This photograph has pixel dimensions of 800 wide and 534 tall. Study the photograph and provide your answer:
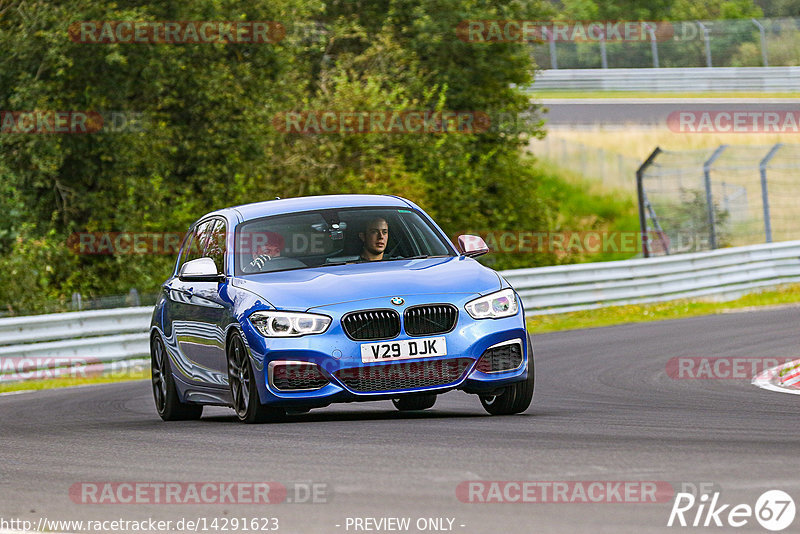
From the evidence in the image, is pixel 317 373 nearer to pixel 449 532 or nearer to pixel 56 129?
pixel 449 532

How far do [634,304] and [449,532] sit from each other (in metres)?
19.7

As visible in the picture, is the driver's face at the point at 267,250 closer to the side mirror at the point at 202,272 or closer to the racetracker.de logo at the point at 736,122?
the side mirror at the point at 202,272

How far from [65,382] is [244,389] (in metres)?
9.18

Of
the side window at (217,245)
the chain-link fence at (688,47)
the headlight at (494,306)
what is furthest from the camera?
the chain-link fence at (688,47)

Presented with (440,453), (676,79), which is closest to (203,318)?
(440,453)

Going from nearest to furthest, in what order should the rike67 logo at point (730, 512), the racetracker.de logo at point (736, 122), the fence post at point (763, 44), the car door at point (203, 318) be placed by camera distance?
the rike67 logo at point (730, 512), the car door at point (203, 318), the racetracker.de logo at point (736, 122), the fence post at point (763, 44)

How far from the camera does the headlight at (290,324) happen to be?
906 centimetres

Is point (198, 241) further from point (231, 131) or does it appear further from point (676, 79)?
point (676, 79)

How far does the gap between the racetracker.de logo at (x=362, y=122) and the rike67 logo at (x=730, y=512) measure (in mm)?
26356

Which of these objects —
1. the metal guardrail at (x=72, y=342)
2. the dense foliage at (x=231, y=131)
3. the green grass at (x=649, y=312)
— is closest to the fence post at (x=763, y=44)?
the dense foliage at (x=231, y=131)

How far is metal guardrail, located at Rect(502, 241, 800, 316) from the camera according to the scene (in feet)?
78.2

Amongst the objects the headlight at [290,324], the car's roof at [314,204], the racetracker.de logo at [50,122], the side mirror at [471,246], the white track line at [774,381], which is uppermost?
the car's roof at [314,204]

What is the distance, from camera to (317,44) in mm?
37750

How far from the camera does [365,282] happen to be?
30.6 feet
